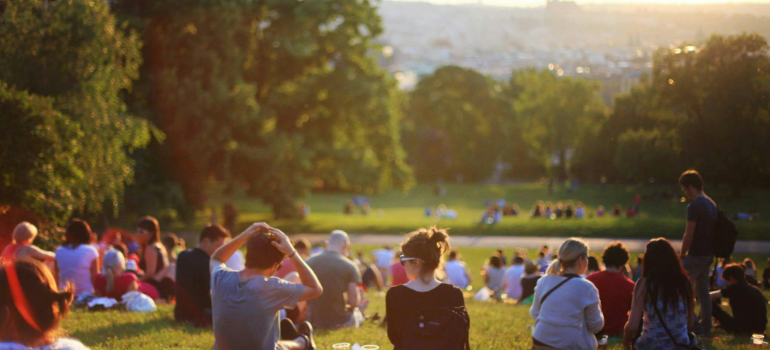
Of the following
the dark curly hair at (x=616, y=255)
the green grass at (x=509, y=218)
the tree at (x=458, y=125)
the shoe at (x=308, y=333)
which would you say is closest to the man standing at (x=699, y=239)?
the dark curly hair at (x=616, y=255)

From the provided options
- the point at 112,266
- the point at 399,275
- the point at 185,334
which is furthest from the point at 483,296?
the point at 112,266

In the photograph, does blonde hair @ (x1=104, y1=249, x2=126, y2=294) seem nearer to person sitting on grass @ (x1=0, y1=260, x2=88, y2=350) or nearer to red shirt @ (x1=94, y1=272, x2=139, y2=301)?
red shirt @ (x1=94, y1=272, x2=139, y2=301)

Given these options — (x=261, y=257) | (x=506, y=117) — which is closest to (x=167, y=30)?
(x=261, y=257)

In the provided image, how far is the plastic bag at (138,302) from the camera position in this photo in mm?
9617

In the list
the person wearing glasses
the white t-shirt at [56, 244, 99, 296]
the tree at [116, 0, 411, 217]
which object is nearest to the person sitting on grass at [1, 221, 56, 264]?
the white t-shirt at [56, 244, 99, 296]

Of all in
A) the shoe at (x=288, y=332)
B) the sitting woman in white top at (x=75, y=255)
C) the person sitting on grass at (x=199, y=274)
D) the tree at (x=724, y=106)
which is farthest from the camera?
the tree at (x=724, y=106)

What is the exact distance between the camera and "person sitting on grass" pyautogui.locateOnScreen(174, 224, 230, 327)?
27.1ft

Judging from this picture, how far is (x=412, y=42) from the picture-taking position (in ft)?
446

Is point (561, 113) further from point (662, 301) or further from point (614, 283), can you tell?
point (662, 301)

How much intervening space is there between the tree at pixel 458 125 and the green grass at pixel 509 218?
605cm

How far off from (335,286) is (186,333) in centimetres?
192

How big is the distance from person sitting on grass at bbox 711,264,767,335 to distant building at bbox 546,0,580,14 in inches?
735

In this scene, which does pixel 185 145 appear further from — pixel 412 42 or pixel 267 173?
pixel 412 42

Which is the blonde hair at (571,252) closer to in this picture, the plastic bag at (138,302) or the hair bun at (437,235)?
the hair bun at (437,235)
